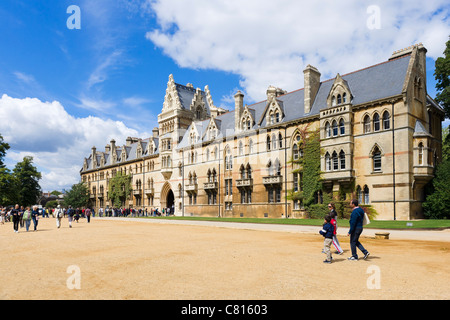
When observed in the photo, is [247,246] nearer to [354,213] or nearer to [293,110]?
[354,213]

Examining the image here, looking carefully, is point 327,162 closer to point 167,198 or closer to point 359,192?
point 359,192

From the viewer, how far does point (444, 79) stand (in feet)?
119

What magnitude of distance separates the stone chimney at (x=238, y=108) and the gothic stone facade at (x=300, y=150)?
147 mm

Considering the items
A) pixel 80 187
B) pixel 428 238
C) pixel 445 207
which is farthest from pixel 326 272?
pixel 80 187

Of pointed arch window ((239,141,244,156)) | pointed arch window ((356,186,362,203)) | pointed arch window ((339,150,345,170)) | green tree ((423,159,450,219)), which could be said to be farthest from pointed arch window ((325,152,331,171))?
pointed arch window ((239,141,244,156))

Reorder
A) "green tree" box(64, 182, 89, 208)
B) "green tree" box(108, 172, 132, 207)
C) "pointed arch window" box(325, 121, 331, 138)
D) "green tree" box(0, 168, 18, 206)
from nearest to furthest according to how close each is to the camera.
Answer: "pointed arch window" box(325, 121, 331, 138) → "green tree" box(0, 168, 18, 206) → "green tree" box(108, 172, 132, 207) → "green tree" box(64, 182, 89, 208)

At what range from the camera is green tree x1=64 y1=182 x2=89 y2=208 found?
79000 millimetres

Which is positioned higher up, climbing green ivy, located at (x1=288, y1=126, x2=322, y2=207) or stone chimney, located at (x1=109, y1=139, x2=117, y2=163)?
stone chimney, located at (x1=109, y1=139, x2=117, y2=163)

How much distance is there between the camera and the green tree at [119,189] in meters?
69.8

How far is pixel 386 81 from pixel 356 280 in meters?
28.9

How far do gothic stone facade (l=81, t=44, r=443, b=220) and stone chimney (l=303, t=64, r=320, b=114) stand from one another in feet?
0.40

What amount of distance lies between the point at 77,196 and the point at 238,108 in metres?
50.8

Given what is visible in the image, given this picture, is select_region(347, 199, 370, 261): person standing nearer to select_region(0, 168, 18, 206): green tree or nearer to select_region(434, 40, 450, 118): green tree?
select_region(434, 40, 450, 118): green tree

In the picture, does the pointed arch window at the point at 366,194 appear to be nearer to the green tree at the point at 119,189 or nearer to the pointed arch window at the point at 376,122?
the pointed arch window at the point at 376,122
